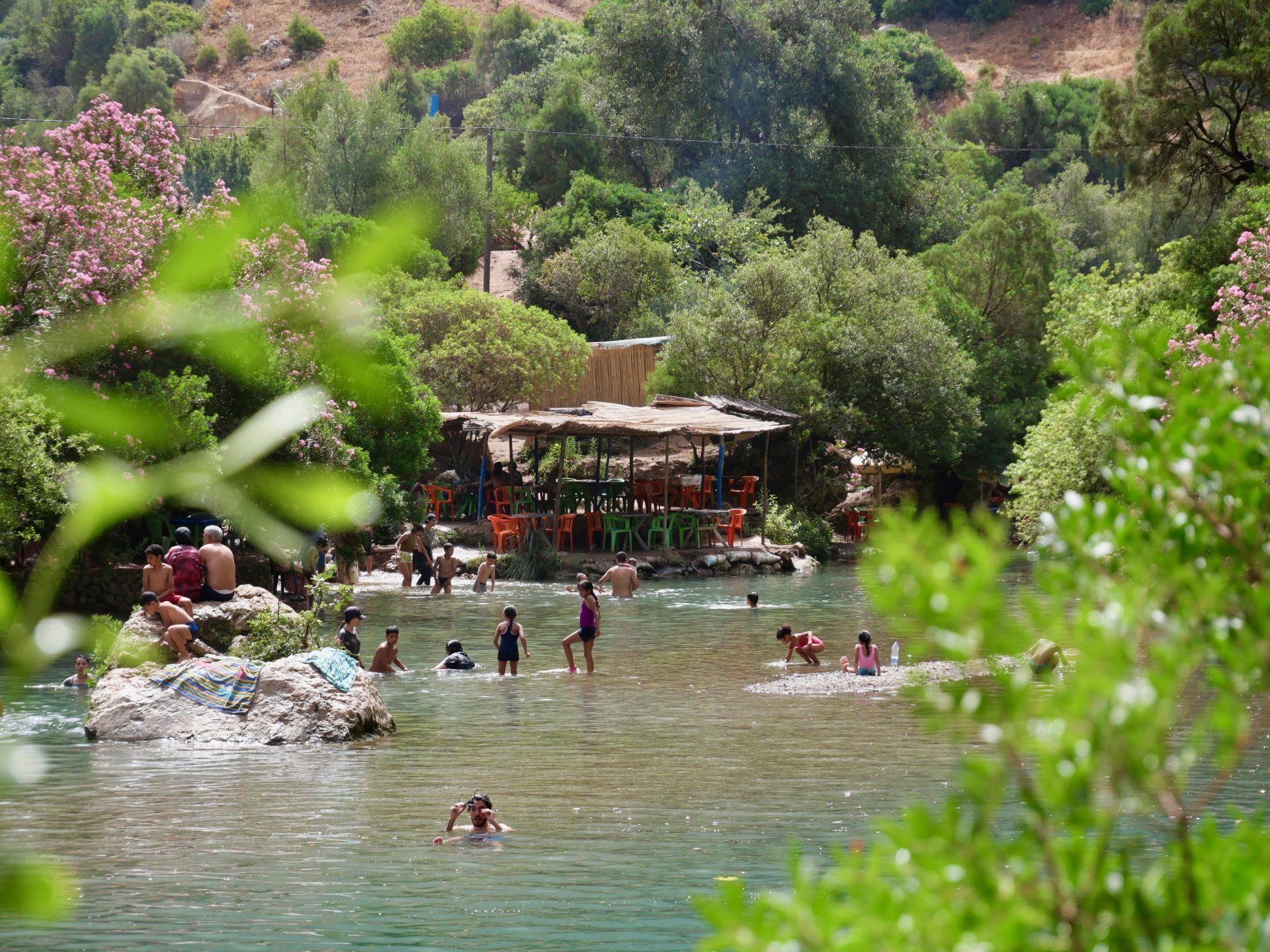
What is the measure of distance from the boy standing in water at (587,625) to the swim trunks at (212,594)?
423 centimetres

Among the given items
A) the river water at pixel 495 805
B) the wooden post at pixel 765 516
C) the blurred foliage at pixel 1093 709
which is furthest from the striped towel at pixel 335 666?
the wooden post at pixel 765 516

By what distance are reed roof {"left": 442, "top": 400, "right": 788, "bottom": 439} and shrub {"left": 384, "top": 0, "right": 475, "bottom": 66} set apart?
251 feet

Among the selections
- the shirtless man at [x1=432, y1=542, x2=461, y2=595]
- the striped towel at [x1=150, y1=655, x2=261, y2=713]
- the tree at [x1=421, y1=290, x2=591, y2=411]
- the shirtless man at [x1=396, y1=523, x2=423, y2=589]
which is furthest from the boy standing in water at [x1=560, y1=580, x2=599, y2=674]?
the tree at [x1=421, y1=290, x2=591, y2=411]

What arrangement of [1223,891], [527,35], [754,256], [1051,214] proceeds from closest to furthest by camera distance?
[1223,891], [754,256], [1051,214], [527,35]

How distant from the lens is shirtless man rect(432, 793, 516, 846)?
1121cm

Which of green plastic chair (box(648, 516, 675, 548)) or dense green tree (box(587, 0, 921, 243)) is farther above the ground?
dense green tree (box(587, 0, 921, 243))

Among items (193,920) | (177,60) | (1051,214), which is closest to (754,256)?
(1051,214)

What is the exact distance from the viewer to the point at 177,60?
9725cm

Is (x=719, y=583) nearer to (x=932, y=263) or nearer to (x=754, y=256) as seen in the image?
(x=754, y=256)

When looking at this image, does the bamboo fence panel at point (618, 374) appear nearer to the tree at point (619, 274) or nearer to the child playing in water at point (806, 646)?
the tree at point (619, 274)

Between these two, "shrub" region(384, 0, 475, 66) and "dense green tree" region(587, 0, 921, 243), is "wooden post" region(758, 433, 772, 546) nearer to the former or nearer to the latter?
"dense green tree" region(587, 0, 921, 243)

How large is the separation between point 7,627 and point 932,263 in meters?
46.8

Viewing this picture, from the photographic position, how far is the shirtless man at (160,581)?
53.1 ft

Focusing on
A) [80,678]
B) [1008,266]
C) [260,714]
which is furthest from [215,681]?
[1008,266]
